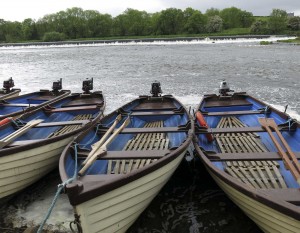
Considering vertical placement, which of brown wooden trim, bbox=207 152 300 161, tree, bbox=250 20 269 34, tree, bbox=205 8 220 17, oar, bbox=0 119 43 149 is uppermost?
tree, bbox=205 8 220 17

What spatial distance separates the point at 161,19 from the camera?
12275 cm

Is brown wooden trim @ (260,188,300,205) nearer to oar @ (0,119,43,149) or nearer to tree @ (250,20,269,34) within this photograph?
oar @ (0,119,43,149)

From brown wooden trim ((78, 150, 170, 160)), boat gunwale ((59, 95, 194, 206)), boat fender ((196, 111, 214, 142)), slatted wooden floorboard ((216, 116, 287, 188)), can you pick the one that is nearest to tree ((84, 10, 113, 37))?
boat fender ((196, 111, 214, 142))

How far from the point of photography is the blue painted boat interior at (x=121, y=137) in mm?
6285

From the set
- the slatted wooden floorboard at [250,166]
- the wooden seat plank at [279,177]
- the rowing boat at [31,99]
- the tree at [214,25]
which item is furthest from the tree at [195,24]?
the wooden seat plank at [279,177]

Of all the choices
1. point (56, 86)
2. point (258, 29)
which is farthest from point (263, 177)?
point (258, 29)

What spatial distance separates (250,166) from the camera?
6316 mm

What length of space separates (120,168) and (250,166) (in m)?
2.75

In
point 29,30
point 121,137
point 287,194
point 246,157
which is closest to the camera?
point 287,194

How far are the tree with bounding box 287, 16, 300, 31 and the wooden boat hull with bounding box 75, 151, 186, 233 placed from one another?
4808 inches

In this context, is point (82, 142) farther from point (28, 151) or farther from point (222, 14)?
point (222, 14)

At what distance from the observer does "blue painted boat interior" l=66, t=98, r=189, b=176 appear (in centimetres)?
629

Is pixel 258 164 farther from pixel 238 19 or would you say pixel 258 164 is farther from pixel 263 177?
pixel 238 19

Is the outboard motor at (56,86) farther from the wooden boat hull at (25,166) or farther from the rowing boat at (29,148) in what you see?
the wooden boat hull at (25,166)
